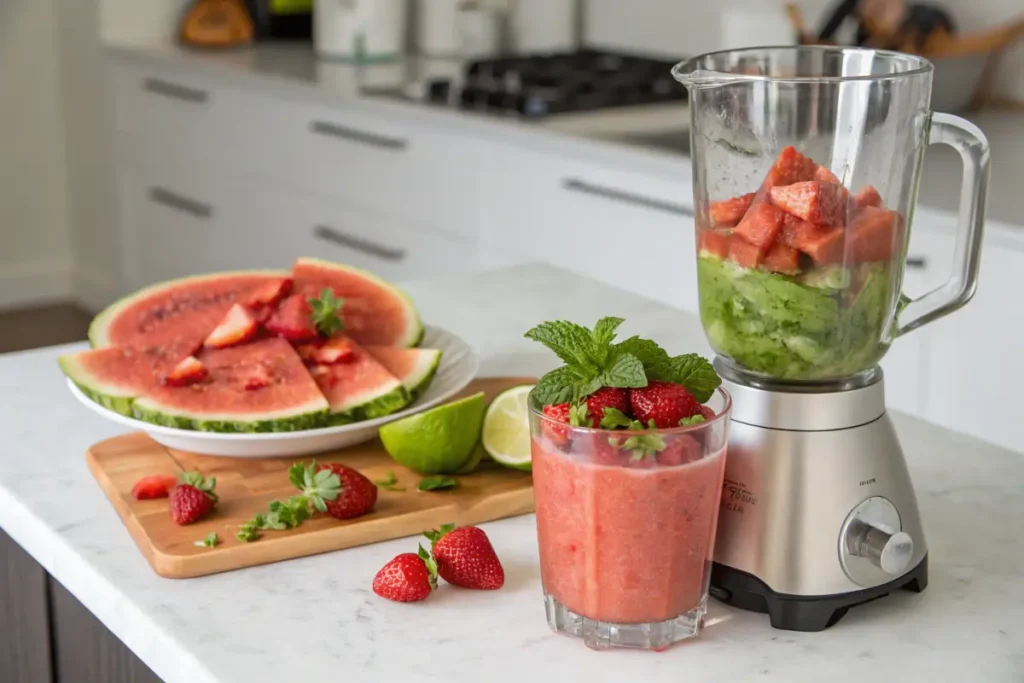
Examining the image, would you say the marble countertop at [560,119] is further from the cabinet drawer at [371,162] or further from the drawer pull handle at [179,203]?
the drawer pull handle at [179,203]

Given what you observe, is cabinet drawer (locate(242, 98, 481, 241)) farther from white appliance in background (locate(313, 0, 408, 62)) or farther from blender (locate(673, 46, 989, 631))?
blender (locate(673, 46, 989, 631))

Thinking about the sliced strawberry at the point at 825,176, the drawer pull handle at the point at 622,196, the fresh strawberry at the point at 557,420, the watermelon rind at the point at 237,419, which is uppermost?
the sliced strawberry at the point at 825,176

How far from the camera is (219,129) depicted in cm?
383

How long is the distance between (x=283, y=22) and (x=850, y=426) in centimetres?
377

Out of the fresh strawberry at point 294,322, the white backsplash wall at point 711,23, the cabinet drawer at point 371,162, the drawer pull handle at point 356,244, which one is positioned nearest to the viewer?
the fresh strawberry at point 294,322

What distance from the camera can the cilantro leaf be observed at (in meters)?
1.32

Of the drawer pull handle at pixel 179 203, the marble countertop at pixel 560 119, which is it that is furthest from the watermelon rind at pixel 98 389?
the drawer pull handle at pixel 179 203

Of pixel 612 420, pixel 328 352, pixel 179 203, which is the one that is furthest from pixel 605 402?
pixel 179 203

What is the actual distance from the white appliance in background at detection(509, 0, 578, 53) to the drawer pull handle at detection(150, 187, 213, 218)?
A: 3.57 ft

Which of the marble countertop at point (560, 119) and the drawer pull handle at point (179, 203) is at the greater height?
the marble countertop at point (560, 119)

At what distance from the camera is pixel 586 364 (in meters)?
0.91

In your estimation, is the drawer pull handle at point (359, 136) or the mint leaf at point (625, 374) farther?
the drawer pull handle at point (359, 136)

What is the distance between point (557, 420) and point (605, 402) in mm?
36

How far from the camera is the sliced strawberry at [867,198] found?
0.92 m
